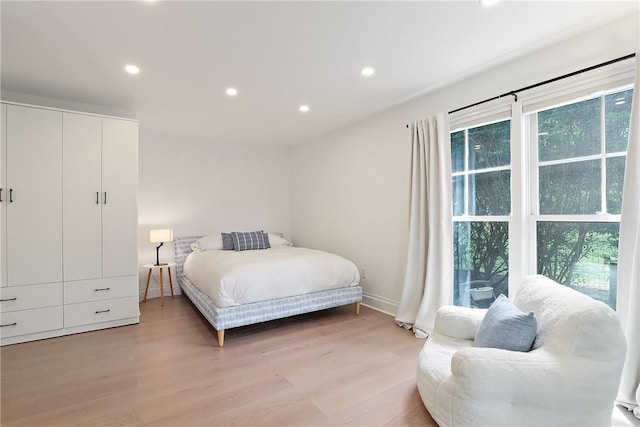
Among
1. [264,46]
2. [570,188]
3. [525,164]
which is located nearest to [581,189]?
[570,188]

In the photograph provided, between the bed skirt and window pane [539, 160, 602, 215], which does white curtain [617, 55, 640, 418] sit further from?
the bed skirt

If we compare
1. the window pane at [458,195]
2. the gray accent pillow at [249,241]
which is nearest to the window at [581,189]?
the window pane at [458,195]

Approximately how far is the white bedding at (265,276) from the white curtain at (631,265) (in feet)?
7.44

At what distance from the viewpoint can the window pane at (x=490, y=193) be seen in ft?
8.89

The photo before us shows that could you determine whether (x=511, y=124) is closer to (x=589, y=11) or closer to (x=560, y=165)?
(x=560, y=165)

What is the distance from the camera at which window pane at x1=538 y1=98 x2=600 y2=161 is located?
2.20 m

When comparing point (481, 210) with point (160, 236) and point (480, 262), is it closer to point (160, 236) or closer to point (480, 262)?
point (480, 262)

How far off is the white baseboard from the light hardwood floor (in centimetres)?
34

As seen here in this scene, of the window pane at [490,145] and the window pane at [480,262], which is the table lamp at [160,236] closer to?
the window pane at [480,262]

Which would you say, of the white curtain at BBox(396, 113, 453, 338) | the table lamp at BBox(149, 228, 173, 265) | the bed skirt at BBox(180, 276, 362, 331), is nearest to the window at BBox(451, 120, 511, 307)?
the white curtain at BBox(396, 113, 453, 338)

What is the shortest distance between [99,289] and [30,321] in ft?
1.86

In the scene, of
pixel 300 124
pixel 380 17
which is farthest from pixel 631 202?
pixel 300 124

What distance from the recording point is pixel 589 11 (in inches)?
77.0

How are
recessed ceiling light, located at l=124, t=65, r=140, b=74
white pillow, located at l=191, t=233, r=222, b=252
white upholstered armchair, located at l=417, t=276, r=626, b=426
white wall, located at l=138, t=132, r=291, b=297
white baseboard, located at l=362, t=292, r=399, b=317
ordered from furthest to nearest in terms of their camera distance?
white wall, located at l=138, t=132, r=291, b=297, white pillow, located at l=191, t=233, r=222, b=252, white baseboard, located at l=362, t=292, r=399, b=317, recessed ceiling light, located at l=124, t=65, r=140, b=74, white upholstered armchair, located at l=417, t=276, r=626, b=426
